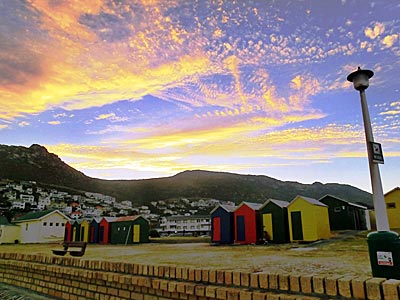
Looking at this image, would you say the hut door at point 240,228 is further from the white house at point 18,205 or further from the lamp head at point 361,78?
the white house at point 18,205

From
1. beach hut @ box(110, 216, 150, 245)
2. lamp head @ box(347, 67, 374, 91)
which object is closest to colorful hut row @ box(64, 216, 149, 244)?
beach hut @ box(110, 216, 150, 245)

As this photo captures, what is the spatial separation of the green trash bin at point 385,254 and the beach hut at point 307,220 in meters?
16.7

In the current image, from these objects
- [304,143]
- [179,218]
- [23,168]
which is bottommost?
[179,218]

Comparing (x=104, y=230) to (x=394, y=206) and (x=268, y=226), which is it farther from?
(x=394, y=206)

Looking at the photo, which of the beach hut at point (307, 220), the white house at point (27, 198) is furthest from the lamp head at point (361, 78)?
the white house at point (27, 198)

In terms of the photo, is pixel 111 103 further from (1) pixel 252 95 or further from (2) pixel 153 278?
(2) pixel 153 278

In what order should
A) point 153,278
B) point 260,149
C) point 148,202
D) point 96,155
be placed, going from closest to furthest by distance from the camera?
point 153,278, point 260,149, point 96,155, point 148,202

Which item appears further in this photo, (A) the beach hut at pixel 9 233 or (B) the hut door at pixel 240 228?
(A) the beach hut at pixel 9 233

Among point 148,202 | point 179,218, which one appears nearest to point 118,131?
point 179,218

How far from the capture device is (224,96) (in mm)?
16312

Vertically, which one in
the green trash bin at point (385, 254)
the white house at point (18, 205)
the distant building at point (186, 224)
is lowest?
the distant building at point (186, 224)

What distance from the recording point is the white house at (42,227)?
1556 inches

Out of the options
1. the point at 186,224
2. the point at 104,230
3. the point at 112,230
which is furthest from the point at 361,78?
the point at 186,224

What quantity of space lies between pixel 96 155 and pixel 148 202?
6021 centimetres
